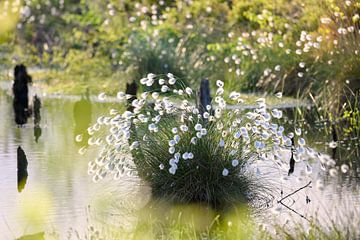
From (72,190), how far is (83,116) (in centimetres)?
718

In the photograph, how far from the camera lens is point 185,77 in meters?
20.4

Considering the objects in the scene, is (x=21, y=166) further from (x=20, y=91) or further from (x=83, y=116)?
(x=20, y=91)

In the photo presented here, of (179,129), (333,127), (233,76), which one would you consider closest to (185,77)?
(233,76)

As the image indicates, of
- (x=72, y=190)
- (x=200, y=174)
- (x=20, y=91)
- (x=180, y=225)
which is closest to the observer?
(x=180, y=225)

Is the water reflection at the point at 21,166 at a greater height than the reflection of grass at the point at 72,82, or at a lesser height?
greater

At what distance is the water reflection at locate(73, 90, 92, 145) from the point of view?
15.1 meters

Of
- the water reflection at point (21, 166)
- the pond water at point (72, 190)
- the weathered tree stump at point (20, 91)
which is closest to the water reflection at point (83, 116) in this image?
the pond water at point (72, 190)

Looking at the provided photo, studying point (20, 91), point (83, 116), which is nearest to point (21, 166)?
point (83, 116)

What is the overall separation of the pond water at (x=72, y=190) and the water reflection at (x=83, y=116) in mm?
218

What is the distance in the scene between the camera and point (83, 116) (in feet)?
57.5

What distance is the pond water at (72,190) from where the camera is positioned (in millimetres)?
8914

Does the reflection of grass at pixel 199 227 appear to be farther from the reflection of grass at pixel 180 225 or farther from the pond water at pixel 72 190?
the pond water at pixel 72 190

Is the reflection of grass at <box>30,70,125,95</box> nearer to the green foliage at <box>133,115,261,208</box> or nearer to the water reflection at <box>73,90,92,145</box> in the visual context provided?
the water reflection at <box>73,90,92,145</box>

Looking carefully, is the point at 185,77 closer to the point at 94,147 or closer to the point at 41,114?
the point at 41,114
